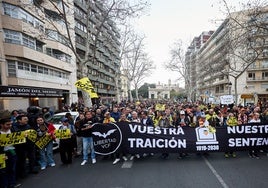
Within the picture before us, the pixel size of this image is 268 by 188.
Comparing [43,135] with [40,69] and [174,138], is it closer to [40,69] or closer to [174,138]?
[174,138]

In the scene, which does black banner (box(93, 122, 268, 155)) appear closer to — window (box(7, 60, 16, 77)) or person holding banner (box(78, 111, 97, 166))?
person holding banner (box(78, 111, 97, 166))

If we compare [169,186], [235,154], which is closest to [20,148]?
[169,186]

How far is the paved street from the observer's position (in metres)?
4.83

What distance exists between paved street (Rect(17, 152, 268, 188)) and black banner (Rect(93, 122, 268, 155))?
39cm

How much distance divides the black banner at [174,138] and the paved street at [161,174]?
0.39 metres

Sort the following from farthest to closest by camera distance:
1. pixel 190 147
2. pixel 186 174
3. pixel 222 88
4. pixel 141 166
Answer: pixel 222 88, pixel 190 147, pixel 141 166, pixel 186 174

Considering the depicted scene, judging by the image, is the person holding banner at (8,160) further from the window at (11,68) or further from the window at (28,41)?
the window at (28,41)

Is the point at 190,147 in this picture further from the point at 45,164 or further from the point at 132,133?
the point at 45,164

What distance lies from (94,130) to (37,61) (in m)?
19.0

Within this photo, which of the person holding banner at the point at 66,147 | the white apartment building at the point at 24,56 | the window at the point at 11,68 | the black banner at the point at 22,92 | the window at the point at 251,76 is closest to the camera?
the person holding banner at the point at 66,147

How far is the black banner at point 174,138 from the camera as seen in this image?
259 inches

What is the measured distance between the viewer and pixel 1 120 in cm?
489

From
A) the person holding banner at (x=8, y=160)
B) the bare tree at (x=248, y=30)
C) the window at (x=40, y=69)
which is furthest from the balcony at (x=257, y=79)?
the person holding banner at (x=8, y=160)

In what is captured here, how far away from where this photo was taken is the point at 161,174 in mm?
5402
